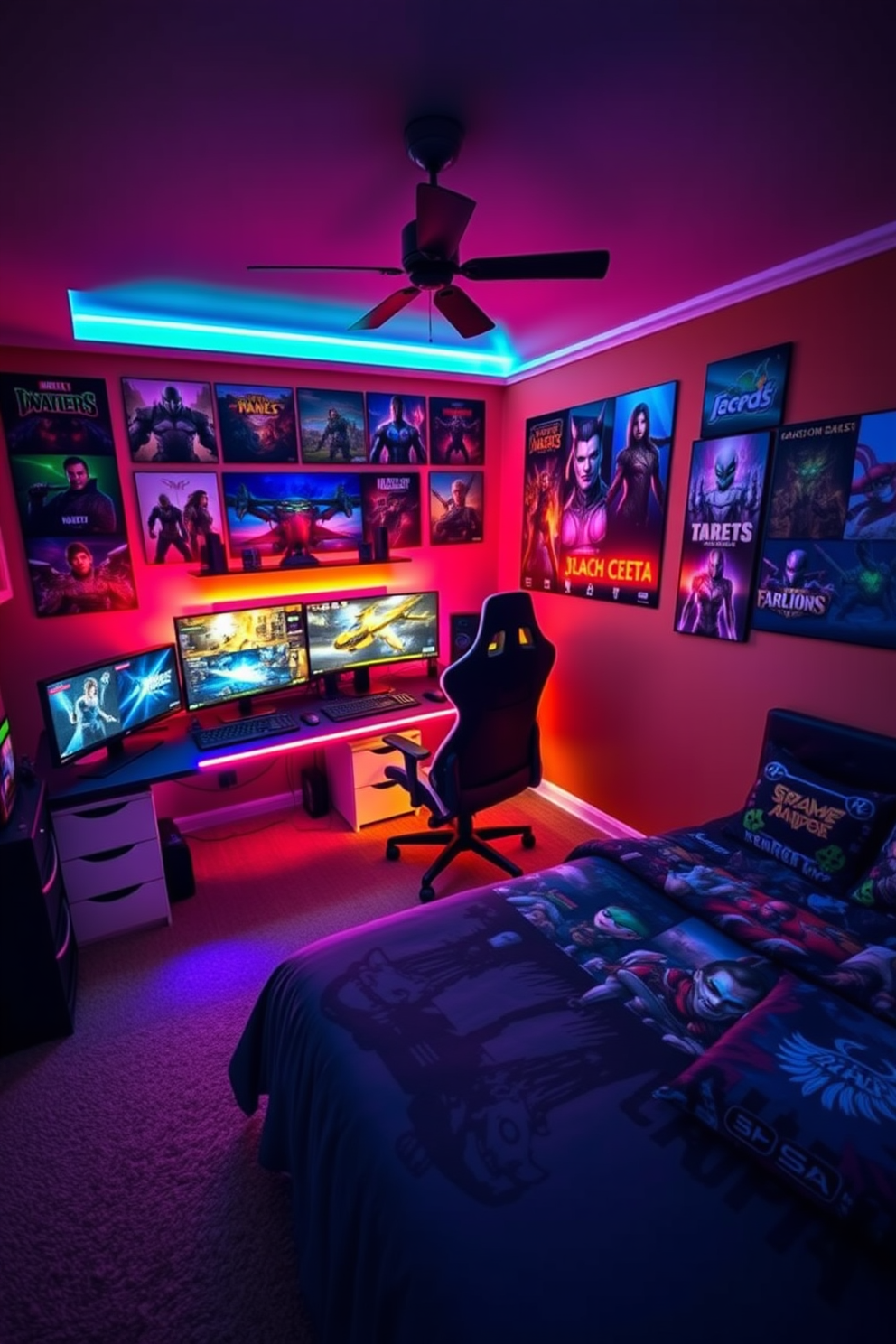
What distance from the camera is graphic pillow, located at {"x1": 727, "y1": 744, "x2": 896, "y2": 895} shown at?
202cm

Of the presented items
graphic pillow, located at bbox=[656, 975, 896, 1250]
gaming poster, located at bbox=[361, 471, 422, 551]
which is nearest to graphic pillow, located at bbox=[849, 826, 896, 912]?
graphic pillow, located at bbox=[656, 975, 896, 1250]

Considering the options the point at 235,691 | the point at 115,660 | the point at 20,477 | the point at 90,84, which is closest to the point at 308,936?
the point at 235,691

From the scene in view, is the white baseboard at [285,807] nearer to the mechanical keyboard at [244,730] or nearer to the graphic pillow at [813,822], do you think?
the mechanical keyboard at [244,730]

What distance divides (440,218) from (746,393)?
1.58m

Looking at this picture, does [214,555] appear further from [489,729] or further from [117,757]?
[489,729]

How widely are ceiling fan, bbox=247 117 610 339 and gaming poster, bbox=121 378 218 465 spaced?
5.16ft

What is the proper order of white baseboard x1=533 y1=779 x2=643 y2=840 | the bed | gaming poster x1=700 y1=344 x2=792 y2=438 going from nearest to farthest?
the bed
gaming poster x1=700 y1=344 x2=792 y2=438
white baseboard x1=533 y1=779 x2=643 y2=840

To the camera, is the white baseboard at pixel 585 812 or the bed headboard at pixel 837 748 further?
the white baseboard at pixel 585 812

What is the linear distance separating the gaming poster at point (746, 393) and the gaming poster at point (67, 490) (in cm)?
280

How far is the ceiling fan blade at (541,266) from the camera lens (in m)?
1.63

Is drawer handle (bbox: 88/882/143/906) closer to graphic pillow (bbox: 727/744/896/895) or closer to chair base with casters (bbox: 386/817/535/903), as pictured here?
chair base with casters (bbox: 386/817/535/903)

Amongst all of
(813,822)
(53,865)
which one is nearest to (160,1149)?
(53,865)

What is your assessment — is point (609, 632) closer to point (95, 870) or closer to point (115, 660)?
point (115, 660)

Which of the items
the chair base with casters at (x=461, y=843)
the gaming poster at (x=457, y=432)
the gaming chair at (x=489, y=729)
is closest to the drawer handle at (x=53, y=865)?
the gaming chair at (x=489, y=729)
